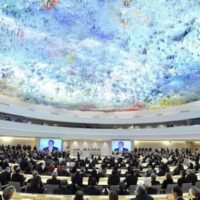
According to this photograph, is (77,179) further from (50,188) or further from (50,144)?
(50,144)

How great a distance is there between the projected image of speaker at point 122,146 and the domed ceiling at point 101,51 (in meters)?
5.80

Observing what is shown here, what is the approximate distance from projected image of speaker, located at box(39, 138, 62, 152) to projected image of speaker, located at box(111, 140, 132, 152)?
7774 mm

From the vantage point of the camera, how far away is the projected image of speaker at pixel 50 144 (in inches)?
1626

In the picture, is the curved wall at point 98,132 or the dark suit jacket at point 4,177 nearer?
the dark suit jacket at point 4,177

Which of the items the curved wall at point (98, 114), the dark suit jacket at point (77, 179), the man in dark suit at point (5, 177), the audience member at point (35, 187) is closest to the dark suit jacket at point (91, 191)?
the audience member at point (35, 187)

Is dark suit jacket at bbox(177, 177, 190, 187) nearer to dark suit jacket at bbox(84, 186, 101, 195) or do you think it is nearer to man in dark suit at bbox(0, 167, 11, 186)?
dark suit jacket at bbox(84, 186, 101, 195)

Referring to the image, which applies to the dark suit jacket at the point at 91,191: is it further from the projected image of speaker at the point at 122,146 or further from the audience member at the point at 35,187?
the projected image of speaker at the point at 122,146

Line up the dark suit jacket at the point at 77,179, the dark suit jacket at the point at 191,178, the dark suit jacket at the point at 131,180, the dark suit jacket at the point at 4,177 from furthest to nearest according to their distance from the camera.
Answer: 1. the dark suit jacket at the point at 131,180
2. the dark suit jacket at the point at 77,179
3. the dark suit jacket at the point at 191,178
4. the dark suit jacket at the point at 4,177

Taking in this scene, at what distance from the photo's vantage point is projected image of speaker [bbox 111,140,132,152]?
45906 millimetres

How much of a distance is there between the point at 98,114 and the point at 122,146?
6.73 metres

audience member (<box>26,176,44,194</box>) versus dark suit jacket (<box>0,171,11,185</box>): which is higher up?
dark suit jacket (<box>0,171,11,185</box>)

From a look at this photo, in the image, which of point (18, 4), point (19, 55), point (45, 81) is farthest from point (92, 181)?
point (45, 81)

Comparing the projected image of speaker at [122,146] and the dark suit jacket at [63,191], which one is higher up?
the projected image of speaker at [122,146]

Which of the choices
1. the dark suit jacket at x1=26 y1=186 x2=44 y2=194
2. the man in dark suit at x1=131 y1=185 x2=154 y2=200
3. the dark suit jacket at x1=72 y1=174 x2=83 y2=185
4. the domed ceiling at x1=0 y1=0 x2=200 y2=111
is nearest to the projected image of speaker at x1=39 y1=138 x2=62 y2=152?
the domed ceiling at x1=0 y1=0 x2=200 y2=111
